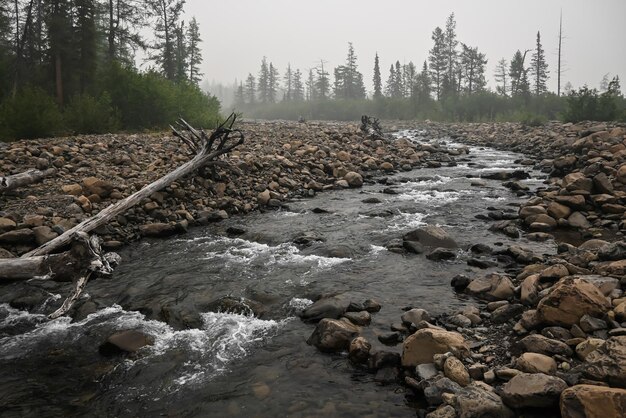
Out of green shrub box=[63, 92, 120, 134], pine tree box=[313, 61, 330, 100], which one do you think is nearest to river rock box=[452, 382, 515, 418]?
green shrub box=[63, 92, 120, 134]

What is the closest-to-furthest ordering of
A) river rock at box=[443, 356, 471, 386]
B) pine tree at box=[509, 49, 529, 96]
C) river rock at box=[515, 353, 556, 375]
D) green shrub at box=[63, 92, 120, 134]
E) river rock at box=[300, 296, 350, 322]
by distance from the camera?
river rock at box=[515, 353, 556, 375]
river rock at box=[443, 356, 471, 386]
river rock at box=[300, 296, 350, 322]
green shrub at box=[63, 92, 120, 134]
pine tree at box=[509, 49, 529, 96]

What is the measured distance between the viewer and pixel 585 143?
1486 centimetres

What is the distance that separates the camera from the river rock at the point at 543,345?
3922 mm

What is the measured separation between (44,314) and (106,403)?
2.78m

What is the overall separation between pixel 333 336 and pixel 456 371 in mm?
1525

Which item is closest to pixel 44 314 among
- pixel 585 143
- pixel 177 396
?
pixel 177 396

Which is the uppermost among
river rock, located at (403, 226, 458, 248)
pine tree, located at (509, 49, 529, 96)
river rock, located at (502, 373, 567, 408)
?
pine tree, located at (509, 49, 529, 96)

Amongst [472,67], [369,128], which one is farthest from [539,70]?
[369,128]

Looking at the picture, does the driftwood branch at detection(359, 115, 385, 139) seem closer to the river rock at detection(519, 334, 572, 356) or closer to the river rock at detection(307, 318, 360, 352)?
the river rock at detection(307, 318, 360, 352)

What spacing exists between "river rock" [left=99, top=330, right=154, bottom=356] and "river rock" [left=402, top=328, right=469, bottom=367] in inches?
130

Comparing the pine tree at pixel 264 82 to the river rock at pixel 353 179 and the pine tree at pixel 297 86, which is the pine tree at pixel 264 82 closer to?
the pine tree at pixel 297 86

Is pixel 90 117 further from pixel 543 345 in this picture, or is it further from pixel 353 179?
pixel 543 345

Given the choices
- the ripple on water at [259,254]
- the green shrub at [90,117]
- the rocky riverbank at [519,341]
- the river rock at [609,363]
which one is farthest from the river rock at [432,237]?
the green shrub at [90,117]

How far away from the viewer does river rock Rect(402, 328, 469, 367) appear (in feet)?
13.9
